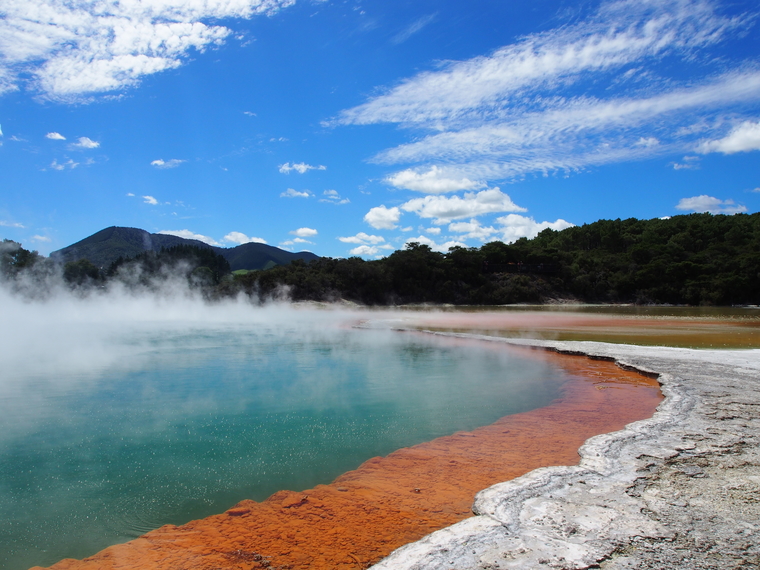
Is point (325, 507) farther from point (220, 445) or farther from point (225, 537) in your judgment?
point (220, 445)

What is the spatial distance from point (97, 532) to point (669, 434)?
6311 mm

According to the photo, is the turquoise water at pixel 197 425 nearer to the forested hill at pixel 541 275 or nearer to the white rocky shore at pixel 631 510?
the white rocky shore at pixel 631 510

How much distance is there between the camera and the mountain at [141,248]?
108931 millimetres

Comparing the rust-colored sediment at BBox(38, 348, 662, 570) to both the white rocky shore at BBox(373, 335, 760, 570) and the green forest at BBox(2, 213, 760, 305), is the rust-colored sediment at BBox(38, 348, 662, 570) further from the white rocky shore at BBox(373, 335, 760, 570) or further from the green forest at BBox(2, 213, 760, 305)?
the green forest at BBox(2, 213, 760, 305)

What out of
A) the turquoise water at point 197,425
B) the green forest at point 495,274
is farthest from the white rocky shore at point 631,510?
the green forest at point 495,274

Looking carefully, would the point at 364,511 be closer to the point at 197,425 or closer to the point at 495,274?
the point at 197,425

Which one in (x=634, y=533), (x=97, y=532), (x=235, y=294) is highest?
(x=235, y=294)

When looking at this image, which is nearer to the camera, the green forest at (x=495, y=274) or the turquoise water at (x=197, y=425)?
the turquoise water at (x=197, y=425)

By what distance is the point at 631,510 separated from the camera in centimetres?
369

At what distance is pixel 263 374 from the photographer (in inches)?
438

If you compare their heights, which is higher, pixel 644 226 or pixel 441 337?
pixel 644 226

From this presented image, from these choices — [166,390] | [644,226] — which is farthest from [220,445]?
[644,226]

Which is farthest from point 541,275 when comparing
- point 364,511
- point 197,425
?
point 364,511

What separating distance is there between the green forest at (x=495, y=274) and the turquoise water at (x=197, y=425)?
33.9m
